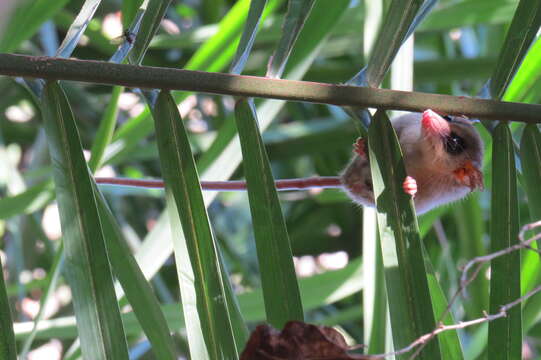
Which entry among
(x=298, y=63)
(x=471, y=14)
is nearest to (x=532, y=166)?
(x=298, y=63)

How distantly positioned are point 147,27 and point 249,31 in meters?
0.13

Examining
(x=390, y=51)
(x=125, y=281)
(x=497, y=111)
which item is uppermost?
(x=390, y=51)

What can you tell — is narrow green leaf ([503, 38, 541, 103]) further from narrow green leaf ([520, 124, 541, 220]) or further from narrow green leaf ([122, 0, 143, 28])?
narrow green leaf ([122, 0, 143, 28])

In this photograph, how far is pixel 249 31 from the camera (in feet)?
3.27

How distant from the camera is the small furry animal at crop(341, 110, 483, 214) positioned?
145cm

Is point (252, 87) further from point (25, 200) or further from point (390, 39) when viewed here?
point (25, 200)

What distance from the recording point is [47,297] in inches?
48.0

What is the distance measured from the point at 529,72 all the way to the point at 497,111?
0.26 meters

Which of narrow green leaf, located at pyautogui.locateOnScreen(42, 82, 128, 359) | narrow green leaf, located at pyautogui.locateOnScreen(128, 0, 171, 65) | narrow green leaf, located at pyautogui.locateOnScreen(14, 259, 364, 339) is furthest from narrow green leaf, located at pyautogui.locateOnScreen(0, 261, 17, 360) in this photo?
narrow green leaf, located at pyautogui.locateOnScreen(14, 259, 364, 339)

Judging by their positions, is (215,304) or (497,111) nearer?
(215,304)

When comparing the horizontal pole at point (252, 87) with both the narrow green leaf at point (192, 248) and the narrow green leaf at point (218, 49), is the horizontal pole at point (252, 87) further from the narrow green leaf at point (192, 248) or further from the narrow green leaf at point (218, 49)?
the narrow green leaf at point (218, 49)

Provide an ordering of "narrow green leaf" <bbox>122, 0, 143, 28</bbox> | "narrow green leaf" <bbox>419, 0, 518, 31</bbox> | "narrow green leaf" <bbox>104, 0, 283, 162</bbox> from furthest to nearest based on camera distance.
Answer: "narrow green leaf" <bbox>419, 0, 518, 31</bbox> → "narrow green leaf" <bbox>104, 0, 283, 162</bbox> → "narrow green leaf" <bbox>122, 0, 143, 28</bbox>

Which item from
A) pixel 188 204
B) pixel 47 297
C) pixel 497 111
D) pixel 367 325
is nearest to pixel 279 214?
pixel 188 204

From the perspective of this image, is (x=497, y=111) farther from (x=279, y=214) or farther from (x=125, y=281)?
(x=125, y=281)
